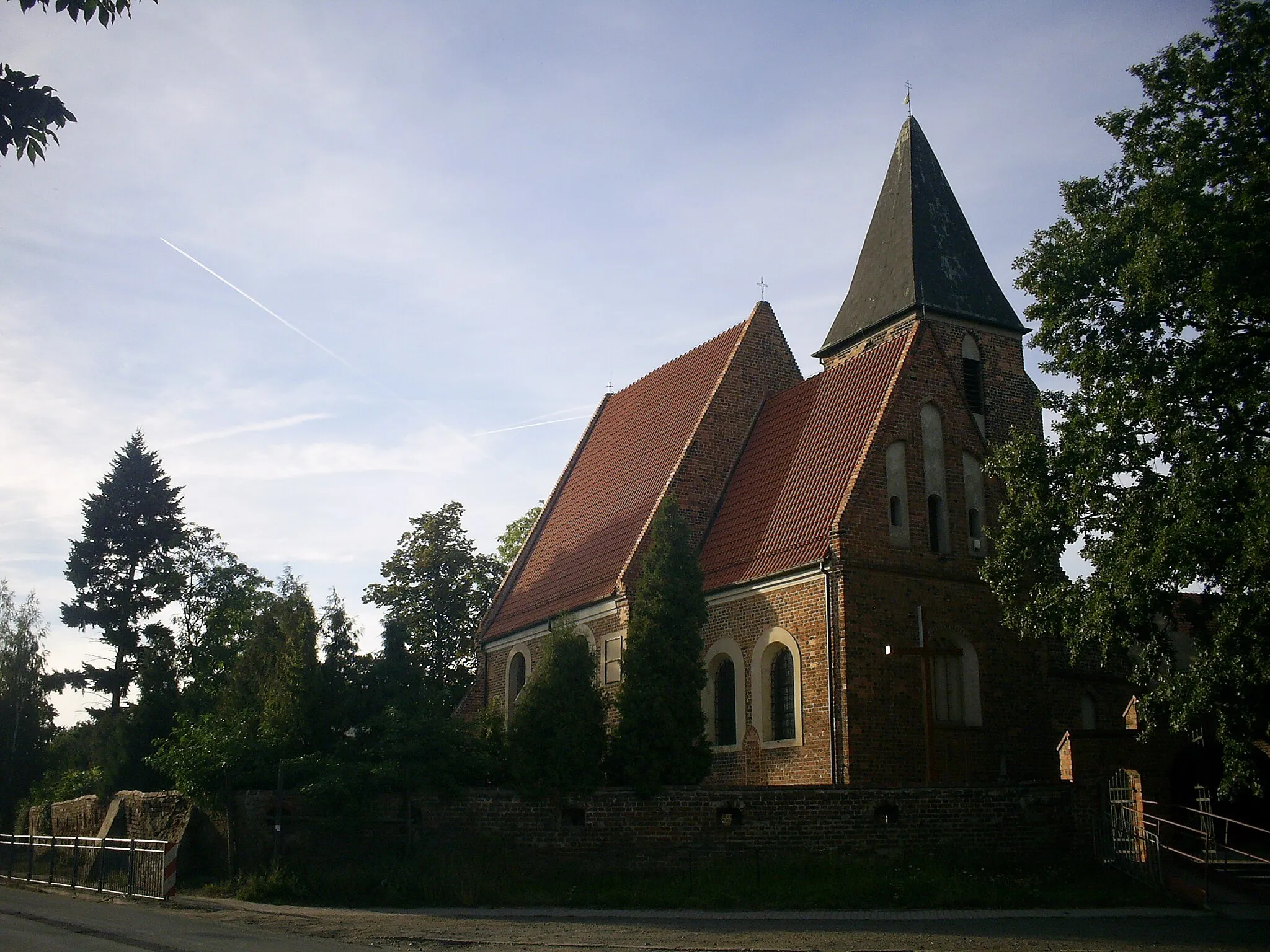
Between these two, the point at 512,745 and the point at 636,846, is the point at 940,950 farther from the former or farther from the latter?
the point at 512,745

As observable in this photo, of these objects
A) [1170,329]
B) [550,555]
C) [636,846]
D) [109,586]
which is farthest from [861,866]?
[109,586]

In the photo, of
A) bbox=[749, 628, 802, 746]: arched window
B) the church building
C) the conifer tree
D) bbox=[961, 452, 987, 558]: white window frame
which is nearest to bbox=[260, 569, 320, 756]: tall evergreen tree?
the conifer tree

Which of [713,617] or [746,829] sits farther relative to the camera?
[713,617]

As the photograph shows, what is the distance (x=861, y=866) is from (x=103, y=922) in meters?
9.88

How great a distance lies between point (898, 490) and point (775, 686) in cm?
438

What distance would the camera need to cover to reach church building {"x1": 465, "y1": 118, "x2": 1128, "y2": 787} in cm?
2048

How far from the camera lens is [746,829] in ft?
54.9

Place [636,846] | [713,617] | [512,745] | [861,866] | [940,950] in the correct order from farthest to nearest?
1. [713,617]
2. [512,745]
3. [636,846]
4. [861,866]
5. [940,950]

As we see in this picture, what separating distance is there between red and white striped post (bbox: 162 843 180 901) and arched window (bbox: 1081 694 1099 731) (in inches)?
678

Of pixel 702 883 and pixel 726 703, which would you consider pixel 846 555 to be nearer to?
pixel 726 703

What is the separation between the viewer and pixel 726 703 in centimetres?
2308

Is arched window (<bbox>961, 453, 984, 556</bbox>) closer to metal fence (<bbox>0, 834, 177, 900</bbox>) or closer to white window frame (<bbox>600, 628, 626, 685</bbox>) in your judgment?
white window frame (<bbox>600, 628, 626, 685</bbox>)

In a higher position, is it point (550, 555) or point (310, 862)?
point (550, 555)

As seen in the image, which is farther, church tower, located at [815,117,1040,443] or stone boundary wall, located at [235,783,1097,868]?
church tower, located at [815,117,1040,443]
